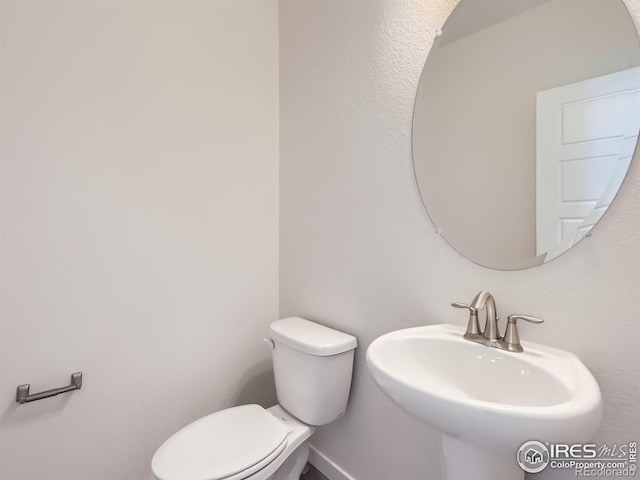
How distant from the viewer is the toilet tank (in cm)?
125

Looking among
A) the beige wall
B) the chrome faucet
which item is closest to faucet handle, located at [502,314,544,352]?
the chrome faucet

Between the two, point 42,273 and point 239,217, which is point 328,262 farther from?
point 42,273

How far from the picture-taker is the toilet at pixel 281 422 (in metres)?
1.02

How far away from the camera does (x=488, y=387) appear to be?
0.85m

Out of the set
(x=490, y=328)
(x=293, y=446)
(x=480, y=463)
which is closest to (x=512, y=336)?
(x=490, y=328)

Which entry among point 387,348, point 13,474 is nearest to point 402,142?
point 387,348

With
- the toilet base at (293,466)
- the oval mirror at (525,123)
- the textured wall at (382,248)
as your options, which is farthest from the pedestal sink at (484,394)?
the toilet base at (293,466)

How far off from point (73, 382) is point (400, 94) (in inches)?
62.8

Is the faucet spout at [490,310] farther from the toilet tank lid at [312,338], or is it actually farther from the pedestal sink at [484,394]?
the toilet tank lid at [312,338]

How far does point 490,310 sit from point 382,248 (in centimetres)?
45

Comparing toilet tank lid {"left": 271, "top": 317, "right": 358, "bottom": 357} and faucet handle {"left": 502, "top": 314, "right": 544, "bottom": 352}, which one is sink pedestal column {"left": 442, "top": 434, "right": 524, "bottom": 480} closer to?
faucet handle {"left": 502, "top": 314, "right": 544, "bottom": 352}

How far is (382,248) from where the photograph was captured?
4.06ft

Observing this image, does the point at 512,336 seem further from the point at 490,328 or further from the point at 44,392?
the point at 44,392

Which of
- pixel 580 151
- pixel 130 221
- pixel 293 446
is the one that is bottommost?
pixel 293 446
